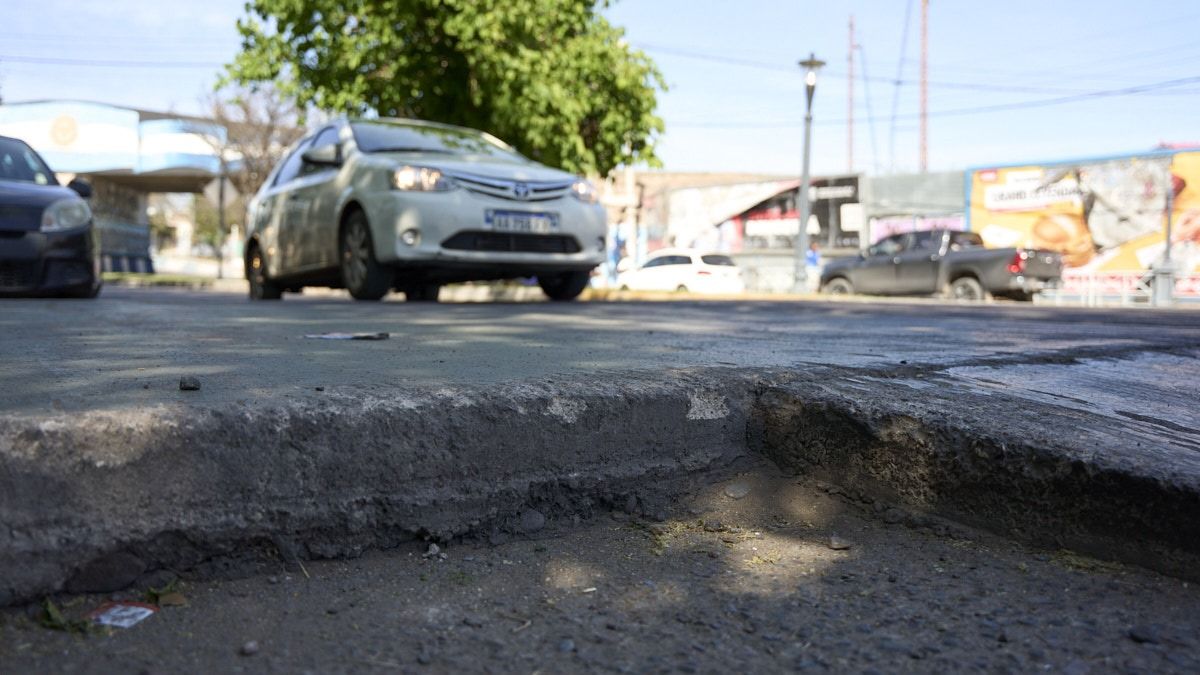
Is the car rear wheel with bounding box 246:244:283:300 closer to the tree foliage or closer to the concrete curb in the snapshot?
the concrete curb

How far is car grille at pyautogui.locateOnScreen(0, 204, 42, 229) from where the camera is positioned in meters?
6.23

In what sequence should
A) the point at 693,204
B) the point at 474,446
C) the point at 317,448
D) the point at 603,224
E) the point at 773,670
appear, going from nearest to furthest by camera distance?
1. the point at 773,670
2. the point at 317,448
3. the point at 474,446
4. the point at 603,224
5. the point at 693,204

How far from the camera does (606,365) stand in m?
2.55

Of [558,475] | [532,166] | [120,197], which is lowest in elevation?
[558,475]

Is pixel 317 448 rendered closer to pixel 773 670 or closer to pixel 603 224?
pixel 773 670

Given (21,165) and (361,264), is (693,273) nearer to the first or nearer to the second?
(361,264)

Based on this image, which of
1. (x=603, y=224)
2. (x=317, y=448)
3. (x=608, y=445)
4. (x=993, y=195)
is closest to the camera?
(x=317, y=448)

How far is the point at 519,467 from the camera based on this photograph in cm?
187

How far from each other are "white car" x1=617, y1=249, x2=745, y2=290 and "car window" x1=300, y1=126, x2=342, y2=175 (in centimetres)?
1173

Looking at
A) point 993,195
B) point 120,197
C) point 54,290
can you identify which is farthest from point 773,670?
point 120,197

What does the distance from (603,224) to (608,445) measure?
5.39 meters

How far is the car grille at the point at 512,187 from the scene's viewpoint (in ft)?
21.9

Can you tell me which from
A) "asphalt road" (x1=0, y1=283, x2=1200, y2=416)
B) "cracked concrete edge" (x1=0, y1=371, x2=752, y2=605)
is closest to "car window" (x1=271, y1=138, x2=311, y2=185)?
"asphalt road" (x1=0, y1=283, x2=1200, y2=416)

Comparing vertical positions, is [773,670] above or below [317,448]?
below
